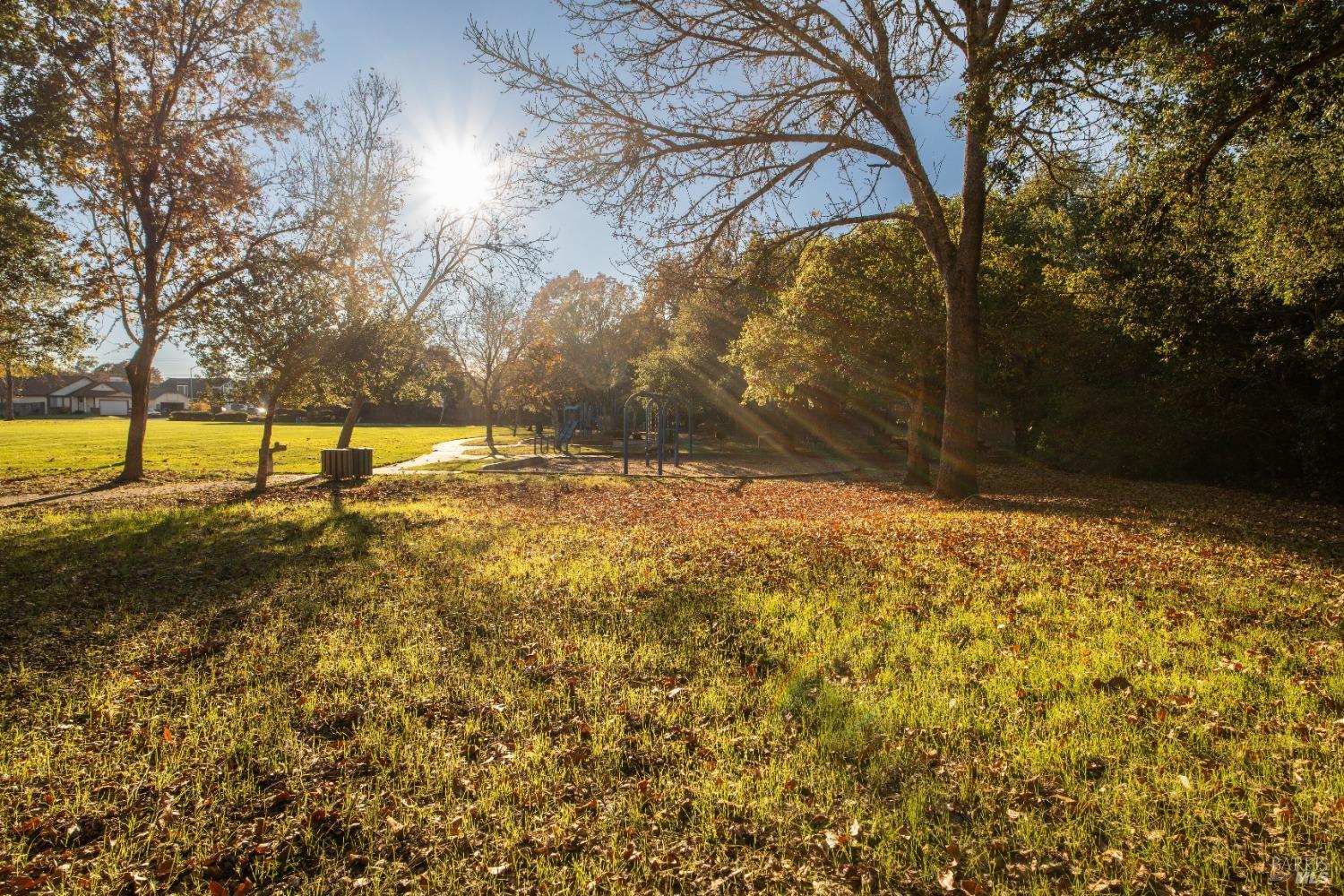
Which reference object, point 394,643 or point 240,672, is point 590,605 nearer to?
point 394,643

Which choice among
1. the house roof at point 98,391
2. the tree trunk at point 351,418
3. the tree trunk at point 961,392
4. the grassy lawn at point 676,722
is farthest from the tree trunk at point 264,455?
the house roof at point 98,391

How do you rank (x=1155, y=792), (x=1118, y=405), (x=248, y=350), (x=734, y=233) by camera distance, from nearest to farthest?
1. (x=1155, y=792)
2. (x=734, y=233)
3. (x=248, y=350)
4. (x=1118, y=405)

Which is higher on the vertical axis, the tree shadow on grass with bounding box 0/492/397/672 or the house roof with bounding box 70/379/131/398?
the house roof with bounding box 70/379/131/398

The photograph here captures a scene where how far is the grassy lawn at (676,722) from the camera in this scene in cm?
258

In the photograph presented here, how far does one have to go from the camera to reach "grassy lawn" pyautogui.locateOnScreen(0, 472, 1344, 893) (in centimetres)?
258

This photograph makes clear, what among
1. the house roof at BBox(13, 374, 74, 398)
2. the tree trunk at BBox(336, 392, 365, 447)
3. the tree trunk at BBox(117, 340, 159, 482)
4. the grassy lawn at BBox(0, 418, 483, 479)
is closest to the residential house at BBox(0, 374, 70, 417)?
the house roof at BBox(13, 374, 74, 398)

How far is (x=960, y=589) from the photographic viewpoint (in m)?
6.11

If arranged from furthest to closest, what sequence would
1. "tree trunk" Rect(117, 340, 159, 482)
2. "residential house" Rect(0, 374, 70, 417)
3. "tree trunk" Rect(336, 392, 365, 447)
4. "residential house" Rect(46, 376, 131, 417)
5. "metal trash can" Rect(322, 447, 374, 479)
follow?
1. "residential house" Rect(46, 376, 131, 417)
2. "residential house" Rect(0, 374, 70, 417)
3. "tree trunk" Rect(336, 392, 365, 447)
4. "metal trash can" Rect(322, 447, 374, 479)
5. "tree trunk" Rect(117, 340, 159, 482)

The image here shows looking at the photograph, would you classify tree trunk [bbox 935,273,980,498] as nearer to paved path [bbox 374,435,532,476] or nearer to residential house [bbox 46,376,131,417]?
paved path [bbox 374,435,532,476]

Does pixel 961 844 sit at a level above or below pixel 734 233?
below

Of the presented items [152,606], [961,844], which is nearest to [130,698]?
[152,606]

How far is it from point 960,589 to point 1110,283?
44.6ft

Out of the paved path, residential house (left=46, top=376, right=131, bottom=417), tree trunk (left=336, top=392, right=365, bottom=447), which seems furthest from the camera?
residential house (left=46, top=376, right=131, bottom=417)

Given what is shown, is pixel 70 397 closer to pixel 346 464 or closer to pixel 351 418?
pixel 351 418
